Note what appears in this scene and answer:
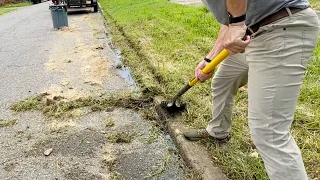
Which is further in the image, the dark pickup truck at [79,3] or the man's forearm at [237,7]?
the dark pickup truck at [79,3]

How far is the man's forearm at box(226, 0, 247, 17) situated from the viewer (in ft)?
5.23

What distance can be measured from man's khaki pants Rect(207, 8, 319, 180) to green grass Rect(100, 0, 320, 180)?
0.55 metres

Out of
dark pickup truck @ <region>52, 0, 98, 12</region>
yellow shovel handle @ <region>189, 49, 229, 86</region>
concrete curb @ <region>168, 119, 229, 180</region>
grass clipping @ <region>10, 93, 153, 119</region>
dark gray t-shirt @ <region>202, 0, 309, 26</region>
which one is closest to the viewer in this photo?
dark gray t-shirt @ <region>202, 0, 309, 26</region>

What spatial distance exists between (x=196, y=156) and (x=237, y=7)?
130cm

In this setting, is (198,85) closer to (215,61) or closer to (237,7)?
(215,61)

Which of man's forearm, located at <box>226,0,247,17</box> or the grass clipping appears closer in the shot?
man's forearm, located at <box>226,0,247,17</box>

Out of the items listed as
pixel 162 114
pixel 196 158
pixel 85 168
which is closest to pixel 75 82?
pixel 162 114

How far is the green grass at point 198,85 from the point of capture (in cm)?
241

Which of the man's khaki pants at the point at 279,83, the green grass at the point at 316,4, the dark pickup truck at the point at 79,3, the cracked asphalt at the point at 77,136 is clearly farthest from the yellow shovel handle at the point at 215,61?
the dark pickup truck at the point at 79,3

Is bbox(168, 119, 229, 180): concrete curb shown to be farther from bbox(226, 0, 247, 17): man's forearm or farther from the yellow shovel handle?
bbox(226, 0, 247, 17): man's forearm

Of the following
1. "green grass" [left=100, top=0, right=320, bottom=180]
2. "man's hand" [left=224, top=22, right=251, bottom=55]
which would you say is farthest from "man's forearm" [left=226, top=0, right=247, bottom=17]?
"green grass" [left=100, top=0, right=320, bottom=180]

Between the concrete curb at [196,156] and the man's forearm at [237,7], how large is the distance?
1137 millimetres

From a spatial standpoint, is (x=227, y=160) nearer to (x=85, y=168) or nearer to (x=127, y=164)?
(x=127, y=164)

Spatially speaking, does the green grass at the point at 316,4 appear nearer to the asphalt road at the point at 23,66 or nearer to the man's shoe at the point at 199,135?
the asphalt road at the point at 23,66
